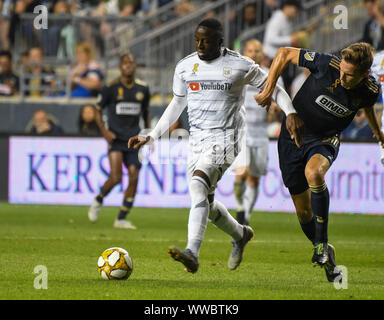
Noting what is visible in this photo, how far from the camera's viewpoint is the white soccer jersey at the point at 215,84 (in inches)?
309

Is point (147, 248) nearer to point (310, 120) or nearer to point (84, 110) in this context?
point (310, 120)

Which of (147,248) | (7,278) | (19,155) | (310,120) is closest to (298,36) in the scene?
(19,155)

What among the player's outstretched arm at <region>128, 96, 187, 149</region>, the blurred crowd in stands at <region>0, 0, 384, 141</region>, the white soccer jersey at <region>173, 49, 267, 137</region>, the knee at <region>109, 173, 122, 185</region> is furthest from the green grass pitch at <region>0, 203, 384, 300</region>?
the blurred crowd in stands at <region>0, 0, 384, 141</region>

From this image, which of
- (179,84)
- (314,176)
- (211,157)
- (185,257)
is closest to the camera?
(185,257)

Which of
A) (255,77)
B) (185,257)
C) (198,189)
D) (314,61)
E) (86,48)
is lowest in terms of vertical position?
(185,257)

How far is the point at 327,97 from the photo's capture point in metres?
7.85

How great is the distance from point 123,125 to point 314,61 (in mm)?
5794

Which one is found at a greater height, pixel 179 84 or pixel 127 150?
pixel 179 84

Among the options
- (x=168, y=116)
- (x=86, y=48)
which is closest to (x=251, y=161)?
(x=168, y=116)

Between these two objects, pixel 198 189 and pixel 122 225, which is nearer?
Answer: pixel 198 189

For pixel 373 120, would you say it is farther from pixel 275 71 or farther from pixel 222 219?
pixel 222 219

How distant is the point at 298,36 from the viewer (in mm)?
17375

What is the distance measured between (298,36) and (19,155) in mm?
5811

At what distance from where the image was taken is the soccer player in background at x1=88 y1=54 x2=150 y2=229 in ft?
42.6
